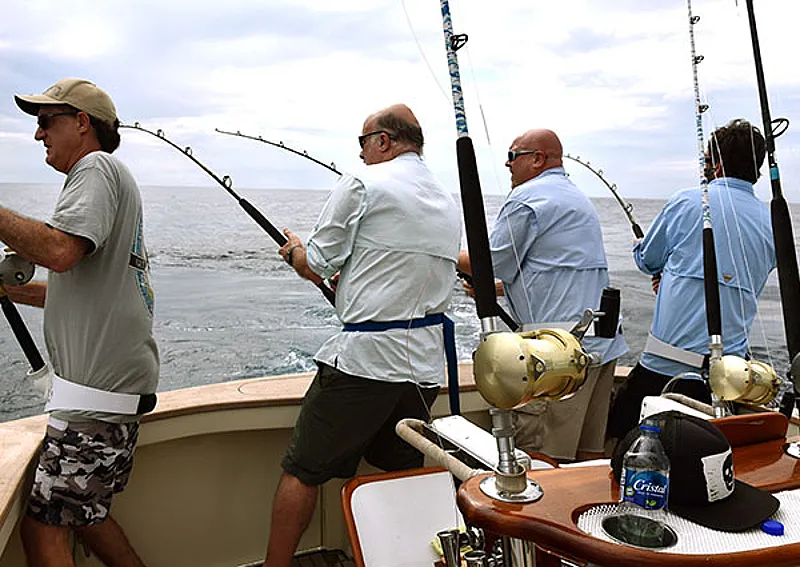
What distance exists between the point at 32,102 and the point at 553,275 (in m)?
1.22

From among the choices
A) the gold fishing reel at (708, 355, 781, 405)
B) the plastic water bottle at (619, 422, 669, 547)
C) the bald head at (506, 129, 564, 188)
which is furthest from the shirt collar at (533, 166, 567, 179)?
the plastic water bottle at (619, 422, 669, 547)

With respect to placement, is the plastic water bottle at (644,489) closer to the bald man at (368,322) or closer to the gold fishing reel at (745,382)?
the gold fishing reel at (745,382)

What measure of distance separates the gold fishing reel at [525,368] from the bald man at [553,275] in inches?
45.6

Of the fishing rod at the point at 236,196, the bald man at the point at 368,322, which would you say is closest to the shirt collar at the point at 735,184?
the bald man at the point at 368,322

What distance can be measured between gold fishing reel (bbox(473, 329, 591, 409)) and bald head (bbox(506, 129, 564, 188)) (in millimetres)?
1382

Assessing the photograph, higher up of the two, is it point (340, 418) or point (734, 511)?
point (734, 511)

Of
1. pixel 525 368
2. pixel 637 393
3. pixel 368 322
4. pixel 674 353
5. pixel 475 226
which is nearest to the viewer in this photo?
pixel 525 368

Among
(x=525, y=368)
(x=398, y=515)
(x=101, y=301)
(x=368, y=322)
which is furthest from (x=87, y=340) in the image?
(x=525, y=368)

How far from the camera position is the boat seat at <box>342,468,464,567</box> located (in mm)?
1387

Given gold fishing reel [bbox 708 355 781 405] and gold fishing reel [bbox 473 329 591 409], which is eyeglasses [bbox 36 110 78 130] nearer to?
gold fishing reel [bbox 473 329 591 409]

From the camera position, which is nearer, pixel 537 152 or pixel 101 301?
pixel 101 301

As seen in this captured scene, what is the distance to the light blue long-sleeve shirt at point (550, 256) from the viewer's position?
6.13 feet

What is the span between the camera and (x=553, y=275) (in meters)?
1.88

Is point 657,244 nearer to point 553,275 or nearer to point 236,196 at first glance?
point 553,275
